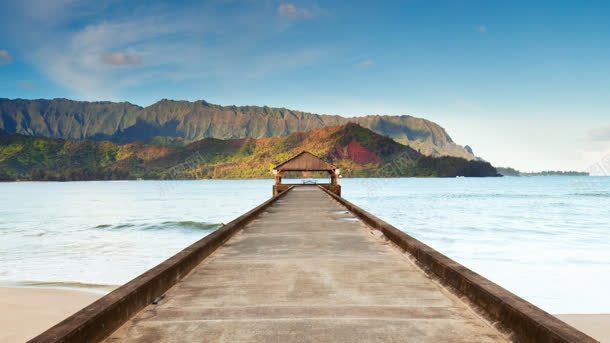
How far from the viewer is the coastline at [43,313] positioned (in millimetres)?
8984

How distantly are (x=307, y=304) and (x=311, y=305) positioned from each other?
0.06 metres

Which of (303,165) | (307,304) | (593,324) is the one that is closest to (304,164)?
(303,165)

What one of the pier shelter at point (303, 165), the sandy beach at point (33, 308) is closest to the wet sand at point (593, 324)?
the sandy beach at point (33, 308)

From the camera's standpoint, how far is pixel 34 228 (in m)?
35.0

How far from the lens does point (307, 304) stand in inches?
200

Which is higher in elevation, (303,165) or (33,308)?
(303,165)

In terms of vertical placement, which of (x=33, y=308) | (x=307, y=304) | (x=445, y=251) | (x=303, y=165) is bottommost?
(x=445, y=251)

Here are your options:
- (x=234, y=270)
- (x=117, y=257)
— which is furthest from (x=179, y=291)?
(x=117, y=257)

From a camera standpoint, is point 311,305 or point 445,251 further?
point 445,251

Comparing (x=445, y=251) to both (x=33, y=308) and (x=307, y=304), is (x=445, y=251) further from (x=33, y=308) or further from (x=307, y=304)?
(x=307, y=304)

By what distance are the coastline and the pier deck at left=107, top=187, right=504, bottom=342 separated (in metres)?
3.97

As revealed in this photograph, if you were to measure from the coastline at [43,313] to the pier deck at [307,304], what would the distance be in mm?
3972

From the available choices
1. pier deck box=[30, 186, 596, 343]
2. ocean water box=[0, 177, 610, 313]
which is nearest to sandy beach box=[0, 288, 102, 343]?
ocean water box=[0, 177, 610, 313]

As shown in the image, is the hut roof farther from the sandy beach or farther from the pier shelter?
the sandy beach
